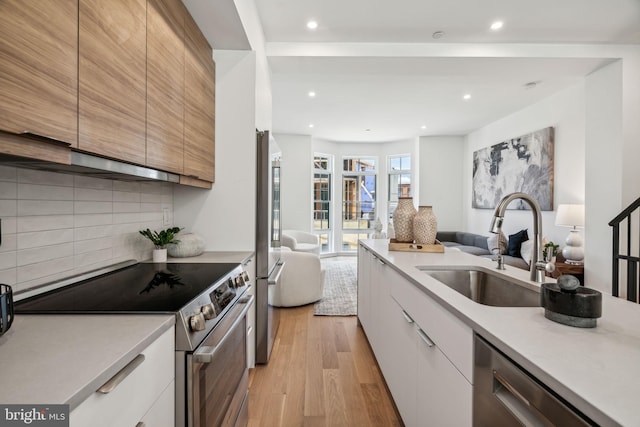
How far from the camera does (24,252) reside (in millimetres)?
1068

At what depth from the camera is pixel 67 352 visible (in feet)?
2.16

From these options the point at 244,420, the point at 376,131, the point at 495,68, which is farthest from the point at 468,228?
the point at 244,420

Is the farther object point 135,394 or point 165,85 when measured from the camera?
point 165,85

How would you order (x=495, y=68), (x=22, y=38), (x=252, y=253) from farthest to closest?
(x=495, y=68) → (x=252, y=253) → (x=22, y=38)

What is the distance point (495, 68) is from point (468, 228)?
426 cm

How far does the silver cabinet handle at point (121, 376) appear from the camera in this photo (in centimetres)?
59

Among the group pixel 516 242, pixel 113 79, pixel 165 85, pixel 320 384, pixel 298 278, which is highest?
pixel 165 85

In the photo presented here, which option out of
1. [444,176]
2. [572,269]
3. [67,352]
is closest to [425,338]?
[67,352]

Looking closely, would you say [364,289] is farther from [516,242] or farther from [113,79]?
[516,242]

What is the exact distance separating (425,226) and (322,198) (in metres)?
5.37

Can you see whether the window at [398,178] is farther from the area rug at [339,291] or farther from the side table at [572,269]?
the side table at [572,269]

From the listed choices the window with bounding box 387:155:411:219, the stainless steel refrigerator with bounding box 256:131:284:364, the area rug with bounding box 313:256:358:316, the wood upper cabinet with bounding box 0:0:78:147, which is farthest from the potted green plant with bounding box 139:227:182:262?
the window with bounding box 387:155:411:219

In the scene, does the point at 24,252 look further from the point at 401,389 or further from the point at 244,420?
the point at 401,389

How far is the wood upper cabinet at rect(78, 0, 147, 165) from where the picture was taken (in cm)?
92
